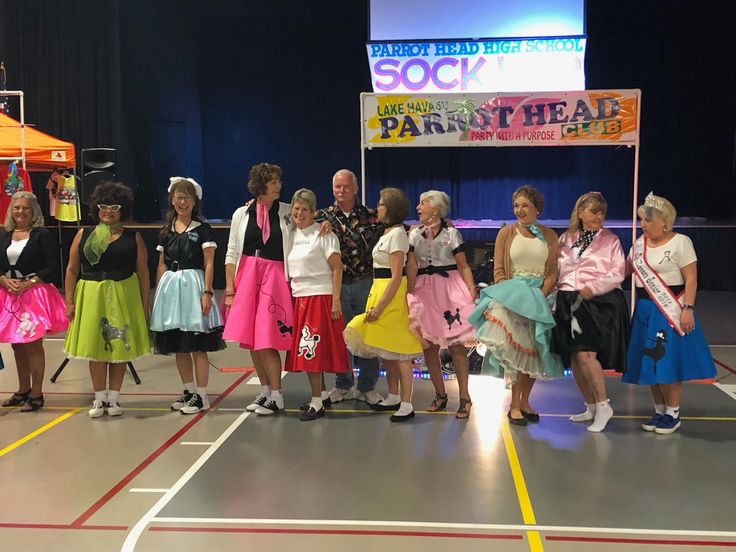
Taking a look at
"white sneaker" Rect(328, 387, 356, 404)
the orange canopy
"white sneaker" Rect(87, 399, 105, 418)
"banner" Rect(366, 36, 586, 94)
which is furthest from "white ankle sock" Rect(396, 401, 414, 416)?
"banner" Rect(366, 36, 586, 94)

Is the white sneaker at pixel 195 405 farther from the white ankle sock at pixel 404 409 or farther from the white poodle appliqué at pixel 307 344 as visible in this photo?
the white ankle sock at pixel 404 409

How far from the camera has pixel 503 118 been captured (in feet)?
19.8

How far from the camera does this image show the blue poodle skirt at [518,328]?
4047mm

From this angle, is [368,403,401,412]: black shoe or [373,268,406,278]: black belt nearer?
[373,268,406,278]: black belt

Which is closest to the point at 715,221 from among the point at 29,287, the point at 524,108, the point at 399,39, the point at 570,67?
the point at 570,67

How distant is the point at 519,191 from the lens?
4215mm

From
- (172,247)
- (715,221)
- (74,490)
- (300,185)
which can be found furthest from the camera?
(300,185)

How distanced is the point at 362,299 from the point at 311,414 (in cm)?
78

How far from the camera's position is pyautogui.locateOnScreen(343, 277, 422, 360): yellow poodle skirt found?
4.25 metres

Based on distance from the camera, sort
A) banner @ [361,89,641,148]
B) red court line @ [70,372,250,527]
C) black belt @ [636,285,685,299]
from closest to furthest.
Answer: red court line @ [70,372,250,527], black belt @ [636,285,685,299], banner @ [361,89,641,148]

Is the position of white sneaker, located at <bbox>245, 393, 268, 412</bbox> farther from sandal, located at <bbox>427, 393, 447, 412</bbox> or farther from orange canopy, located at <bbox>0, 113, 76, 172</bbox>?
orange canopy, located at <bbox>0, 113, 76, 172</bbox>

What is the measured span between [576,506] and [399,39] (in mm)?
7653

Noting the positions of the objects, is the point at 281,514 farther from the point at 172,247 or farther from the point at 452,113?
the point at 452,113

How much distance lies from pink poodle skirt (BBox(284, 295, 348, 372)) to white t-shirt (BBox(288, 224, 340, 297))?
0.06 meters
